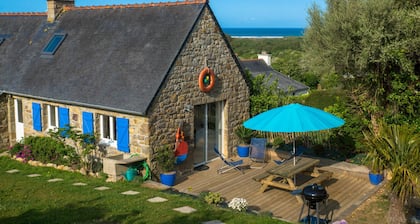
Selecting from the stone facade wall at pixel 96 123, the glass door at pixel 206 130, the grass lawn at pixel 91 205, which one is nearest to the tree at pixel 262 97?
the glass door at pixel 206 130

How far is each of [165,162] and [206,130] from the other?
105 inches

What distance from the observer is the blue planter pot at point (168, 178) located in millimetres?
13367

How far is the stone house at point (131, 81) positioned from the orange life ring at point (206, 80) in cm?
7

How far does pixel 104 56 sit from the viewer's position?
16.0 metres

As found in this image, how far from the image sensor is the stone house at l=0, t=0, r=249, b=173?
1399cm

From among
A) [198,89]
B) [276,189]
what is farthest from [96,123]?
[276,189]

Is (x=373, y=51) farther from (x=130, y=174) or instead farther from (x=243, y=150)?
(x=130, y=174)

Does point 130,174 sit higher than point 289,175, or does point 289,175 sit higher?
point 289,175

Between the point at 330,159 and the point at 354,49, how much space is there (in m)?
4.05

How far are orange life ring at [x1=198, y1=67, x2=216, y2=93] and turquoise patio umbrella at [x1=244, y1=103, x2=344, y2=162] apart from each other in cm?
281

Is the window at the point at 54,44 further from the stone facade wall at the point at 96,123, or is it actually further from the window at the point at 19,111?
the window at the point at 19,111

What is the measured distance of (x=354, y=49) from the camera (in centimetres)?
1582

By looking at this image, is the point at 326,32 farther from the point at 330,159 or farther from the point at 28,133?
the point at 28,133

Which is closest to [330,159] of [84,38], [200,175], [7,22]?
[200,175]
